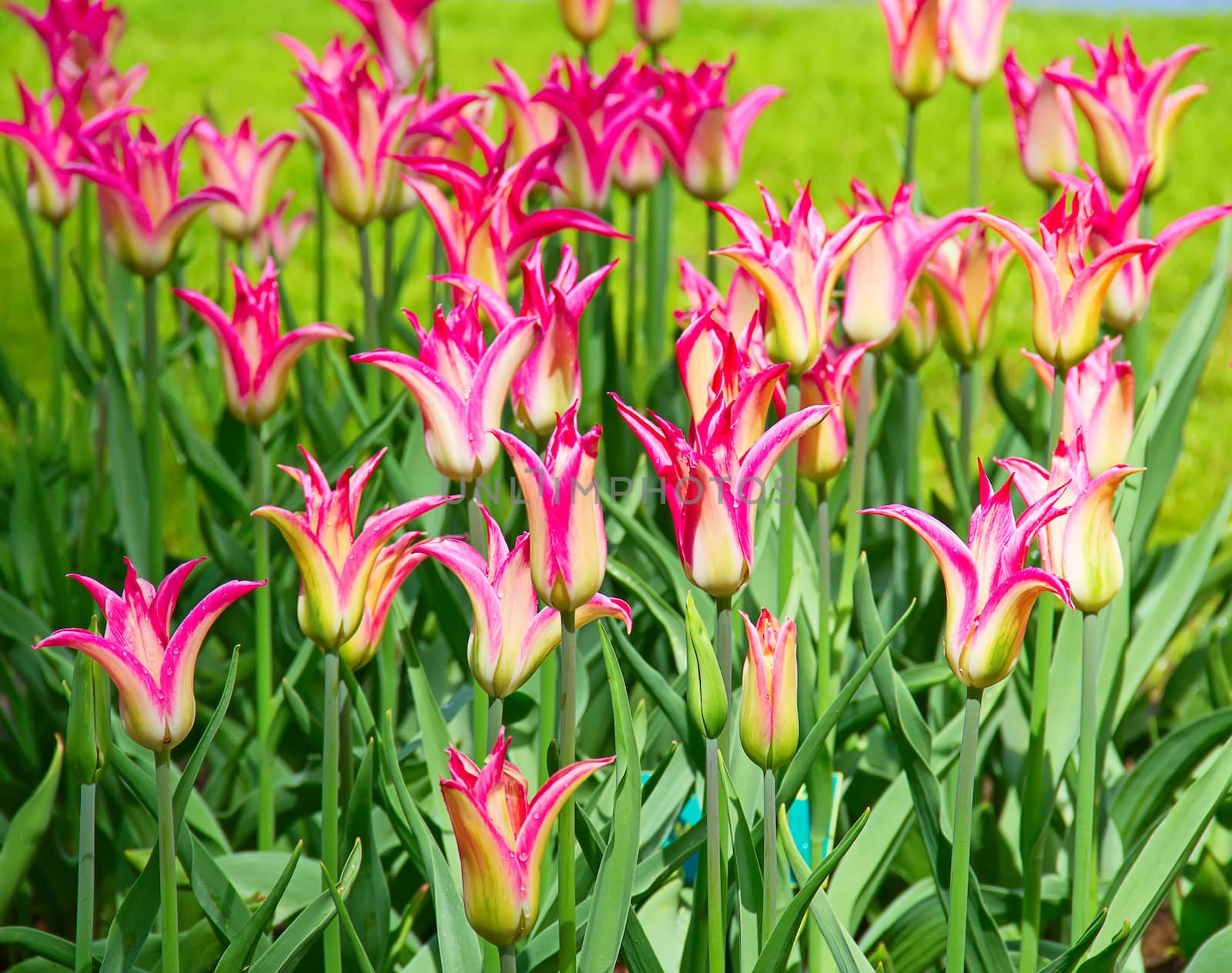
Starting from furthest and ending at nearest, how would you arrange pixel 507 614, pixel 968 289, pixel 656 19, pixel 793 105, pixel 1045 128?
pixel 793 105 → pixel 656 19 → pixel 1045 128 → pixel 968 289 → pixel 507 614

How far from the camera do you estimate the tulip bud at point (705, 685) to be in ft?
3.10

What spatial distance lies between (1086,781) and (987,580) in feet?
0.99

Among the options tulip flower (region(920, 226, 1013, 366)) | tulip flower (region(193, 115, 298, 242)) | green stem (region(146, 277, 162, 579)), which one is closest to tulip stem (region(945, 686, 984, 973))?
tulip flower (region(920, 226, 1013, 366))

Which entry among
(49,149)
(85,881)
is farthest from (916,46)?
(85,881)

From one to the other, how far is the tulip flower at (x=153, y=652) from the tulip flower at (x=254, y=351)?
0.47 m

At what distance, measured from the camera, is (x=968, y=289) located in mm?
1617

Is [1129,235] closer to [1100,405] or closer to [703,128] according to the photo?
[1100,405]

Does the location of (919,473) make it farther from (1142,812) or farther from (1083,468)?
(1083,468)

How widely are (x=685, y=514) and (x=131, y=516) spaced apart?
3.74 ft

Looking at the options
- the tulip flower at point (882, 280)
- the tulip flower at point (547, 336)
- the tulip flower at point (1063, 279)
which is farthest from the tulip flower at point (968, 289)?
the tulip flower at point (547, 336)

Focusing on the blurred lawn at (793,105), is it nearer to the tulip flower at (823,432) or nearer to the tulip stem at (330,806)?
the tulip flower at (823,432)

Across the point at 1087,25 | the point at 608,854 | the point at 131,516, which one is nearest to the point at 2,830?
the point at 131,516

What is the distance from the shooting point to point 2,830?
5.21 ft

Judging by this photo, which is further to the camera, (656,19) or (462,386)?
(656,19)
